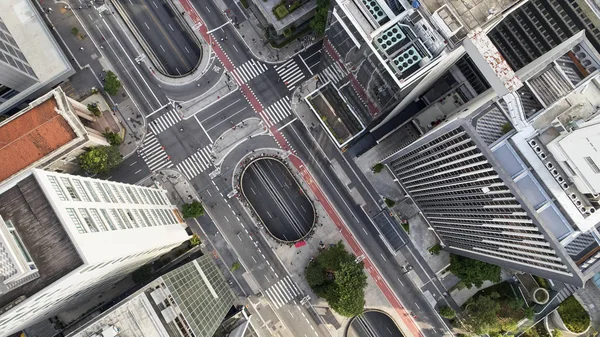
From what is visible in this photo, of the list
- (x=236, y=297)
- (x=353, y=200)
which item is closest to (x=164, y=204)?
(x=236, y=297)

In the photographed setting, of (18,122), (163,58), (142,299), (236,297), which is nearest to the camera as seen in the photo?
(142,299)

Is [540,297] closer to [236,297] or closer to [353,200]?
[353,200]

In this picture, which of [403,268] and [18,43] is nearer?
[18,43]

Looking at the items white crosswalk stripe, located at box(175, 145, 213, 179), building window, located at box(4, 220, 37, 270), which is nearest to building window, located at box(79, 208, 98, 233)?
building window, located at box(4, 220, 37, 270)

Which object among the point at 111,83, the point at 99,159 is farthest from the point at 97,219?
the point at 111,83

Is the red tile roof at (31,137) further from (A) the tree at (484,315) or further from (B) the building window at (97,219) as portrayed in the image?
(A) the tree at (484,315)

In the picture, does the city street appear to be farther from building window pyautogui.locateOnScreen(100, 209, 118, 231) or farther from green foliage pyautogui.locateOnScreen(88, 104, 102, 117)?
building window pyautogui.locateOnScreen(100, 209, 118, 231)

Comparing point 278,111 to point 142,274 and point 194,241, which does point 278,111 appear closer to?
point 194,241
